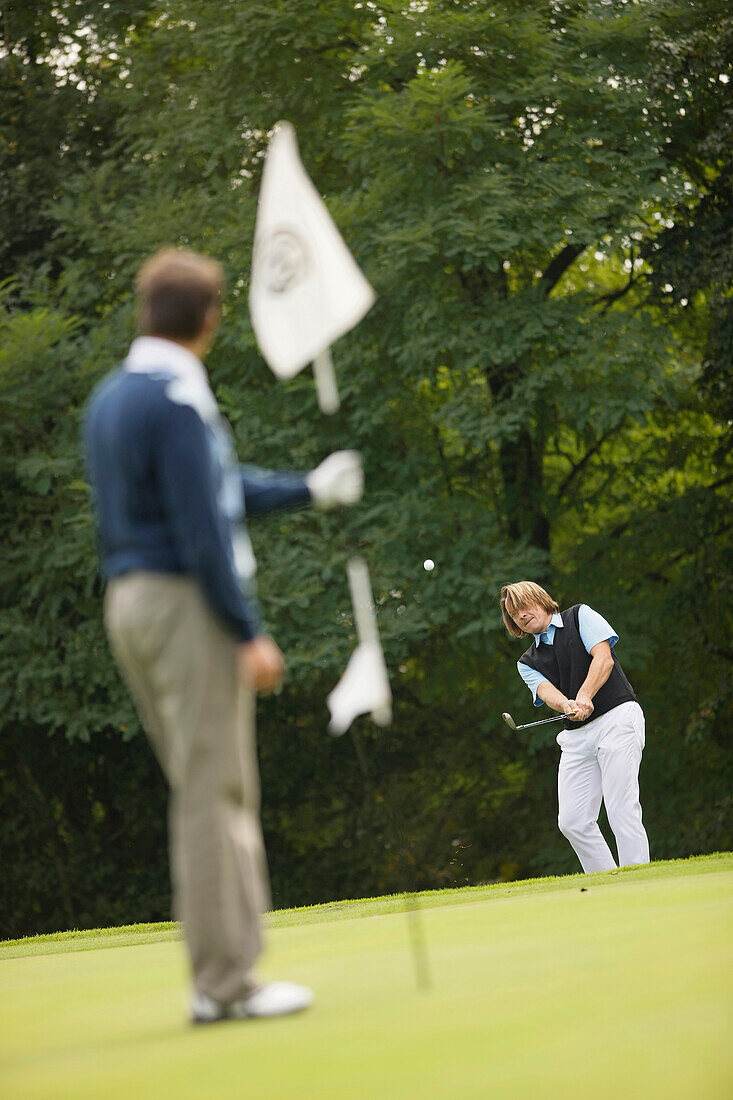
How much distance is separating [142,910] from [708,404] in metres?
9.91

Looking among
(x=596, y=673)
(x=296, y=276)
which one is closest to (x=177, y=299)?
(x=296, y=276)

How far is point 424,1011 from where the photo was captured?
292 centimetres

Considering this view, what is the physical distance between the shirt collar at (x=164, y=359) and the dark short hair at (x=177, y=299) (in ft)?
0.08

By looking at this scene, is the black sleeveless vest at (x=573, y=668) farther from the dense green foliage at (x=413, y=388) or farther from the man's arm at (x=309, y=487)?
the dense green foliage at (x=413, y=388)

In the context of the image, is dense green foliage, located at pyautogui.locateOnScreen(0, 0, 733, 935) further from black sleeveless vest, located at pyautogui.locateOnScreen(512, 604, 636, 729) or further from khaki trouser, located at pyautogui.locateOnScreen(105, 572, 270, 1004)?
khaki trouser, located at pyautogui.locateOnScreen(105, 572, 270, 1004)

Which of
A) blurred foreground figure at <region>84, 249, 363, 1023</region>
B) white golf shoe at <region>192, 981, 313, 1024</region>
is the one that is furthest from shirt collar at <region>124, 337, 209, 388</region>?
white golf shoe at <region>192, 981, 313, 1024</region>

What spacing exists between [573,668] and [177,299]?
509 cm

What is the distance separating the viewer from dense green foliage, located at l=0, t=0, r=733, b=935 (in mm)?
14781

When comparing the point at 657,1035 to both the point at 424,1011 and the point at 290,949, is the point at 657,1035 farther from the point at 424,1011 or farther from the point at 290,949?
the point at 290,949

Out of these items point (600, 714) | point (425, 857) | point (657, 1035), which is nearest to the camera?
point (657, 1035)

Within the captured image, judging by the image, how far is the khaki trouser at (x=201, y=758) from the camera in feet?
10.1

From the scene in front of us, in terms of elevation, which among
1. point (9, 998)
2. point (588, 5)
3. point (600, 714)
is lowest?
point (600, 714)

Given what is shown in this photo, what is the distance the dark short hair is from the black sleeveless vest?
16.1ft

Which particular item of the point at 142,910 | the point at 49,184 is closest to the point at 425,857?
the point at 142,910
